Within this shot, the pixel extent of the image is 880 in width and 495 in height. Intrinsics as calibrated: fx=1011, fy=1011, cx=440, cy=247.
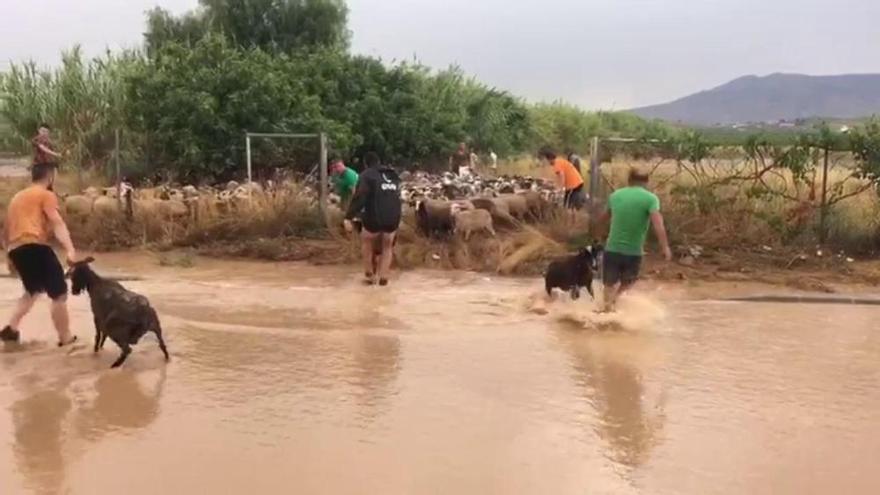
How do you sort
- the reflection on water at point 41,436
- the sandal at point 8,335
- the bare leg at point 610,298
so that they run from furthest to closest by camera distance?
the bare leg at point 610,298, the sandal at point 8,335, the reflection on water at point 41,436

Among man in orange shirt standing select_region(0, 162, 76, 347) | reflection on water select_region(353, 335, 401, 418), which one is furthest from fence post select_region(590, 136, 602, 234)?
man in orange shirt standing select_region(0, 162, 76, 347)

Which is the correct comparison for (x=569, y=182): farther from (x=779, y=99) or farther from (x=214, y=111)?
(x=779, y=99)

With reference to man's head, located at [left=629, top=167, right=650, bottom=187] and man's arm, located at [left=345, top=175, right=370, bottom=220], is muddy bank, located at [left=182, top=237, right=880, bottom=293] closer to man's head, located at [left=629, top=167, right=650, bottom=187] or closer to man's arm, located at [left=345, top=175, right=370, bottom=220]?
man's arm, located at [left=345, top=175, right=370, bottom=220]

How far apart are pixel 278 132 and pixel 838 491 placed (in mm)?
14170

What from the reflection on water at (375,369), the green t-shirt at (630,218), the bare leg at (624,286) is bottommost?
the reflection on water at (375,369)

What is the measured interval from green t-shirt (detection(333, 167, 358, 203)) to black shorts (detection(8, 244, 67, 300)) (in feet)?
23.1

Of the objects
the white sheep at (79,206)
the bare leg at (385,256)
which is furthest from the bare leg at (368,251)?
the white sheep at (79,206)

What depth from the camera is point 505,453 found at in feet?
20.5

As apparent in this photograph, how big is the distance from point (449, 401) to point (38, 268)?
3914mm

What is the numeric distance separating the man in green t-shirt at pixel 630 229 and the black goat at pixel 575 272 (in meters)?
0.72

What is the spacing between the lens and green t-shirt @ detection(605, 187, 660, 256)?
958 cm

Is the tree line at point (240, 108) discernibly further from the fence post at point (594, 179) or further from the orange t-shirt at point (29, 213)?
the orange t-shirt at point (29, 213)

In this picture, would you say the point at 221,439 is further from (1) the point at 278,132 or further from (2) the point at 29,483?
(1) the point at 278,132

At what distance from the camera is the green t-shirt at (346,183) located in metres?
15.5
